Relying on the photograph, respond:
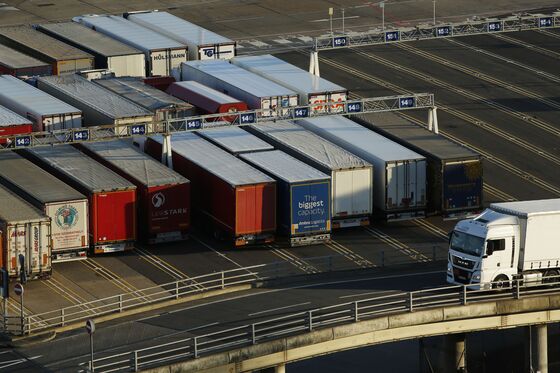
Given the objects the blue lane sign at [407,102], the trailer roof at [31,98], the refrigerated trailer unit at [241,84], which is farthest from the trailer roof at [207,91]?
the blue lane sign at [407,102]

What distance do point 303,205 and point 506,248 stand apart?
20623 millimetres

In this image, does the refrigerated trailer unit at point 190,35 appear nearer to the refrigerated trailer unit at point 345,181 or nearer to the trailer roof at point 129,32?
the trailer roof at point 129,32

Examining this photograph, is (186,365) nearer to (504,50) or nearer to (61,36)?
(61,36)

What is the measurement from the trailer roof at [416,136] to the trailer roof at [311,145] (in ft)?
13.7

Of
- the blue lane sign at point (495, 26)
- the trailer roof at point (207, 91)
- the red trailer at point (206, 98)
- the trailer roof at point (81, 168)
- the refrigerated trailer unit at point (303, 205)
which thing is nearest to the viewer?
the trailer roof at point (81, 168)

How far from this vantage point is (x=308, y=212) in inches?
3844

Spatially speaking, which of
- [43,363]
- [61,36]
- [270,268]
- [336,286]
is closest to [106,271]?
[270,268]

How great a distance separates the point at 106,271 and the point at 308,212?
11584mm

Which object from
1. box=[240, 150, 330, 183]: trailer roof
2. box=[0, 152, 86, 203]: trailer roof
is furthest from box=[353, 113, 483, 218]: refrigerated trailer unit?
box=[0, 152, 86, 203]: trailer roof

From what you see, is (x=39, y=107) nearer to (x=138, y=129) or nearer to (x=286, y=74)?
(x=138, y=129)

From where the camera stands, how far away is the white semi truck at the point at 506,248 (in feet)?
257

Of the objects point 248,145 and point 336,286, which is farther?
point 248,145

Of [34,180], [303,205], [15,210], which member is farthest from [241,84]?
[15,210]

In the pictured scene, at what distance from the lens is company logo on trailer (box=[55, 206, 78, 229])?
93.4 meters
